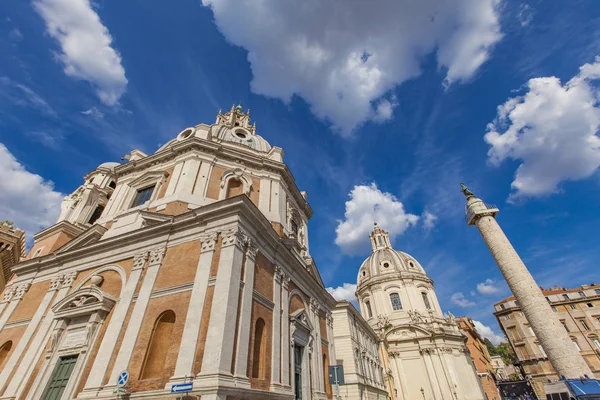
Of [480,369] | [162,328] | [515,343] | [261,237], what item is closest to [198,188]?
[261,237]

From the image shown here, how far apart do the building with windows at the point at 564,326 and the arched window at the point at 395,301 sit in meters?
19.4

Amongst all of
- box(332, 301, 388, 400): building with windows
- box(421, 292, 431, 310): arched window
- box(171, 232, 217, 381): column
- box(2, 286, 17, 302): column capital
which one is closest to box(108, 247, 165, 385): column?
box(171, 232, 217, 381): column

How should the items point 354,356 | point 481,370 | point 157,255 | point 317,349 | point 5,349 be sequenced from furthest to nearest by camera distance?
1. point 481,370
2. point 354,356
3. point 317,349
4. point 5,349
5. point 157,255

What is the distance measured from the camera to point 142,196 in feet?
61.2

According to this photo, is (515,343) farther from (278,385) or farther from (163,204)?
(163,204)

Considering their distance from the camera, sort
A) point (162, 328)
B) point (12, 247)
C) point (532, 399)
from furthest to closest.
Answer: point (532, 399) → point (12, 247) → point (162, 328)

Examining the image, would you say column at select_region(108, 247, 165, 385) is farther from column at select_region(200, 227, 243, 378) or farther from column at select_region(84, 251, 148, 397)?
column at select_region(200, 227, 243, 378)

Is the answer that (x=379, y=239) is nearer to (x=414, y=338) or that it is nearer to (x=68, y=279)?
(x=414, y=338)

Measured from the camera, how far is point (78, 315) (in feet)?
42.7

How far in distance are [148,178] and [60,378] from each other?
10.9 metres

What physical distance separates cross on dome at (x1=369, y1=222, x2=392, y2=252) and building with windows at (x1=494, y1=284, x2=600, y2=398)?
23.1 metres

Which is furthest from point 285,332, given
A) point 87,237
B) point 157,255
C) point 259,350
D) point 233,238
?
point 87,237

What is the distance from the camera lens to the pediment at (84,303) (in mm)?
12571

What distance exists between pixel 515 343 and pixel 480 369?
12.8m
